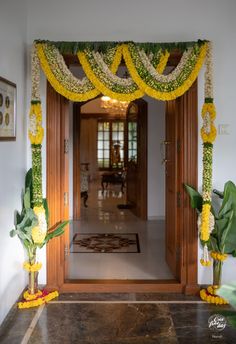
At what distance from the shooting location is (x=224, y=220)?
3486 millimetres

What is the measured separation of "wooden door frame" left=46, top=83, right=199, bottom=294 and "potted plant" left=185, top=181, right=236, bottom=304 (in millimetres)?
190

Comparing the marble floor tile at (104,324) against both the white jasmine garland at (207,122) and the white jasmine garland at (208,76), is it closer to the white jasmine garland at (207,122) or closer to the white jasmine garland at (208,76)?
the white jasmine garland at (207,122)

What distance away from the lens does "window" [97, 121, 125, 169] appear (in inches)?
584

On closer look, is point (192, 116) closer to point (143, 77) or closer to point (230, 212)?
point (143, 77)

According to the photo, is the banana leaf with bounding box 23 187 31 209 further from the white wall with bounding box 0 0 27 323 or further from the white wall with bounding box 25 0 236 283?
the white wall with bounding box 25 0 236 283

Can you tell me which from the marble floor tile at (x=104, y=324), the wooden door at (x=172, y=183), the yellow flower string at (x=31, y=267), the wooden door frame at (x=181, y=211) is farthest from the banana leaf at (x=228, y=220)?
the yellow flower string at (x=31, y=267)

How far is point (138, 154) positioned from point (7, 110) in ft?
16.0

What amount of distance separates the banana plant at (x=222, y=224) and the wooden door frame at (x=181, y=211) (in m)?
0.20

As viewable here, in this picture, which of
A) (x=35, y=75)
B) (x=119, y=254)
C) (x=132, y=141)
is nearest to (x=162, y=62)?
(x=35, y=75)

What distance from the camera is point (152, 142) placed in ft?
25.5

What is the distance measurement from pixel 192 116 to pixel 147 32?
3.05ft

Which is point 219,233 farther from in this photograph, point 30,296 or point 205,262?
point 30,296

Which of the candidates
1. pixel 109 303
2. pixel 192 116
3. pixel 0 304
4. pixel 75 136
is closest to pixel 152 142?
pixel 75 136

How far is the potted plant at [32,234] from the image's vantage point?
3.39 metres
